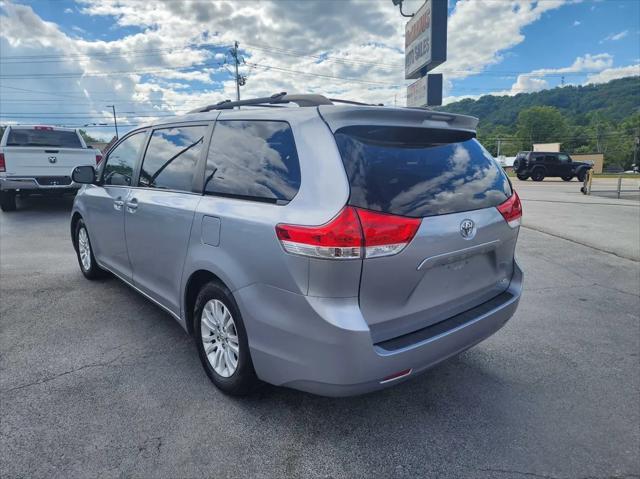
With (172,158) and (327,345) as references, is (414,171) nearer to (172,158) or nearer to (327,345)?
(327,345)

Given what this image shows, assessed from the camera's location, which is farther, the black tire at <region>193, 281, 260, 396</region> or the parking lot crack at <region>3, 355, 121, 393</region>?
the parking lot crack at <region>3, 355, 121, 393</region>

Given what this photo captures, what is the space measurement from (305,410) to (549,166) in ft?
108

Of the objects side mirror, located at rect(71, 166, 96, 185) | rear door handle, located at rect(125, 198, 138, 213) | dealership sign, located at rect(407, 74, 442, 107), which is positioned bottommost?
rear door handle, located at rect(125, 198, 138, 213)

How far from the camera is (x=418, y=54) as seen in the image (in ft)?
60.7

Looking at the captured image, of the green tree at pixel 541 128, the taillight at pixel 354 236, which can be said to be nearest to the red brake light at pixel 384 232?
the taillight at pixel 354 236

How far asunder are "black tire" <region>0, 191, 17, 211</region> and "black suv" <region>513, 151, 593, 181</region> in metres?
30.3

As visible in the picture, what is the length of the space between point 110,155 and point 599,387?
4862mm

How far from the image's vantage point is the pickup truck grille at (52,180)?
972 cm

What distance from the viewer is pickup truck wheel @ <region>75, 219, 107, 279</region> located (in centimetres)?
486

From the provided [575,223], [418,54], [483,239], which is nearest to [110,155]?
[483,239]

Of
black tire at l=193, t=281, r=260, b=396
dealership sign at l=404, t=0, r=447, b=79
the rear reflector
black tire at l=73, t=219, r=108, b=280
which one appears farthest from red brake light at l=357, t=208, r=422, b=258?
dealership sign at l=404, t=0, r=447, b=79

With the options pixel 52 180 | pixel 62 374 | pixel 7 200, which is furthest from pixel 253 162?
pixel 7 200

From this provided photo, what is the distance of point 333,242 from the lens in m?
1.93

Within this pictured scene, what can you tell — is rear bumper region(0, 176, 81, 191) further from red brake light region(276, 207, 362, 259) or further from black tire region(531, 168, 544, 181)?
black tire region(531, 168, 544, 181)
